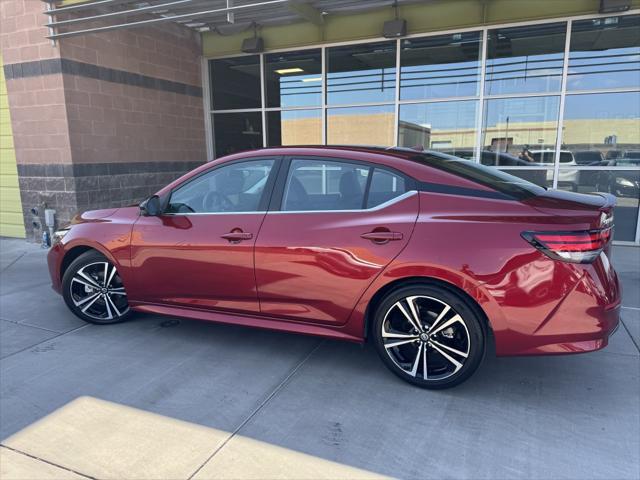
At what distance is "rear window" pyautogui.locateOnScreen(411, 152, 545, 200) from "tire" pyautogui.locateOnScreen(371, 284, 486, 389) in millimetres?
757

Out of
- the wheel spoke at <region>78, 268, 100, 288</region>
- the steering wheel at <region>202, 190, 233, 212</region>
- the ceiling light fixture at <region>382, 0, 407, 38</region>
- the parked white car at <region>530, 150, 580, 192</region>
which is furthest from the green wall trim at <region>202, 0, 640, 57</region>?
the wheel spoke at <region>78, 268, 100, 288</region>

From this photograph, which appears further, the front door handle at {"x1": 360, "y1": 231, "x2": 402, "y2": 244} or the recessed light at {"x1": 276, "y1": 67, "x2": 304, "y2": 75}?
the recessed light at {"x1": 276, "y1": 67, "x2": 304, "y2": 75}

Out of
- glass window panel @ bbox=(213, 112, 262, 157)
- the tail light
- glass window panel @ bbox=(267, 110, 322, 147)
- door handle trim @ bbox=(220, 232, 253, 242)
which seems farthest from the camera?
glass window panel @ bbox=(213, 112, 262, 157)

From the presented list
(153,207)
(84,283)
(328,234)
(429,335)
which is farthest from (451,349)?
(84,283)

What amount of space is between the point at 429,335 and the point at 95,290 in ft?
9.98

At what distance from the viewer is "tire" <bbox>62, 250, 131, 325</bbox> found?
419 centimetres

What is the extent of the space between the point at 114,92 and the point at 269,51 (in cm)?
310

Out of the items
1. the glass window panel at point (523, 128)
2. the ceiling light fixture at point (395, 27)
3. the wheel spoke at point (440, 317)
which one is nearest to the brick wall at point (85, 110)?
the ceiling light fixture at point (395, 27)

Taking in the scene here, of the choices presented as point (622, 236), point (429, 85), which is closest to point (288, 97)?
point (429, 85)

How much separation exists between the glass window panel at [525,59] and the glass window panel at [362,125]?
186 centimetres

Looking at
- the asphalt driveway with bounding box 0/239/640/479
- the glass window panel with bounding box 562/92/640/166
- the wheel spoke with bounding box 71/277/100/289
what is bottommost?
the asphalt driveway with bounding box 0/239/640/479

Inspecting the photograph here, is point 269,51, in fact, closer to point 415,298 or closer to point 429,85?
point 429,85

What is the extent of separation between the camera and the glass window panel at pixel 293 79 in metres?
9.18

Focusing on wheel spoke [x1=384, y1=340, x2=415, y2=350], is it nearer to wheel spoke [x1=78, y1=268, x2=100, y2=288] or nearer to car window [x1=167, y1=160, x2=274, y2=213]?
car window [x1=167, y1=160, x2=274, y2=213]
